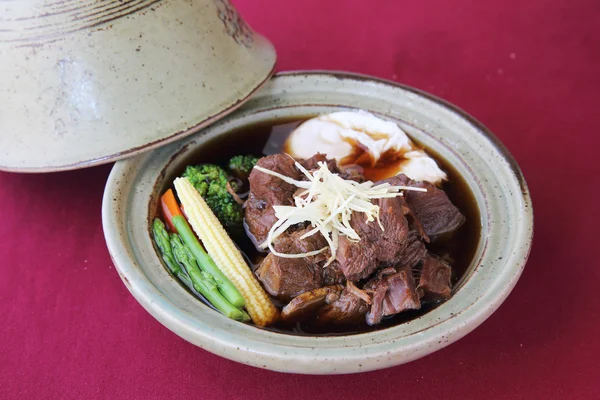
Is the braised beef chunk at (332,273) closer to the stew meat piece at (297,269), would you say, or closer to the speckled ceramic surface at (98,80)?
the stew meat piece at (297,269)

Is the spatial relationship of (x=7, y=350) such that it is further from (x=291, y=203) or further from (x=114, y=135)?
(x=291, y=203)

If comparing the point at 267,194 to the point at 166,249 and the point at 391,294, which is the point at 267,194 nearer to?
the point at 166,249

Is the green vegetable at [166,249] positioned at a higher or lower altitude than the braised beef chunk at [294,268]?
lower

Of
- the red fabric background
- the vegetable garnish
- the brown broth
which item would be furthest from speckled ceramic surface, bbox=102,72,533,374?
the red fabric background

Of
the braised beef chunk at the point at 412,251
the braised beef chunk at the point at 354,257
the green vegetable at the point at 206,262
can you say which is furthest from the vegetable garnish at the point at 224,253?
the braised beef chunk at the point at 412,251

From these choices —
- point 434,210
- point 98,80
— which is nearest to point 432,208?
point 434,210
